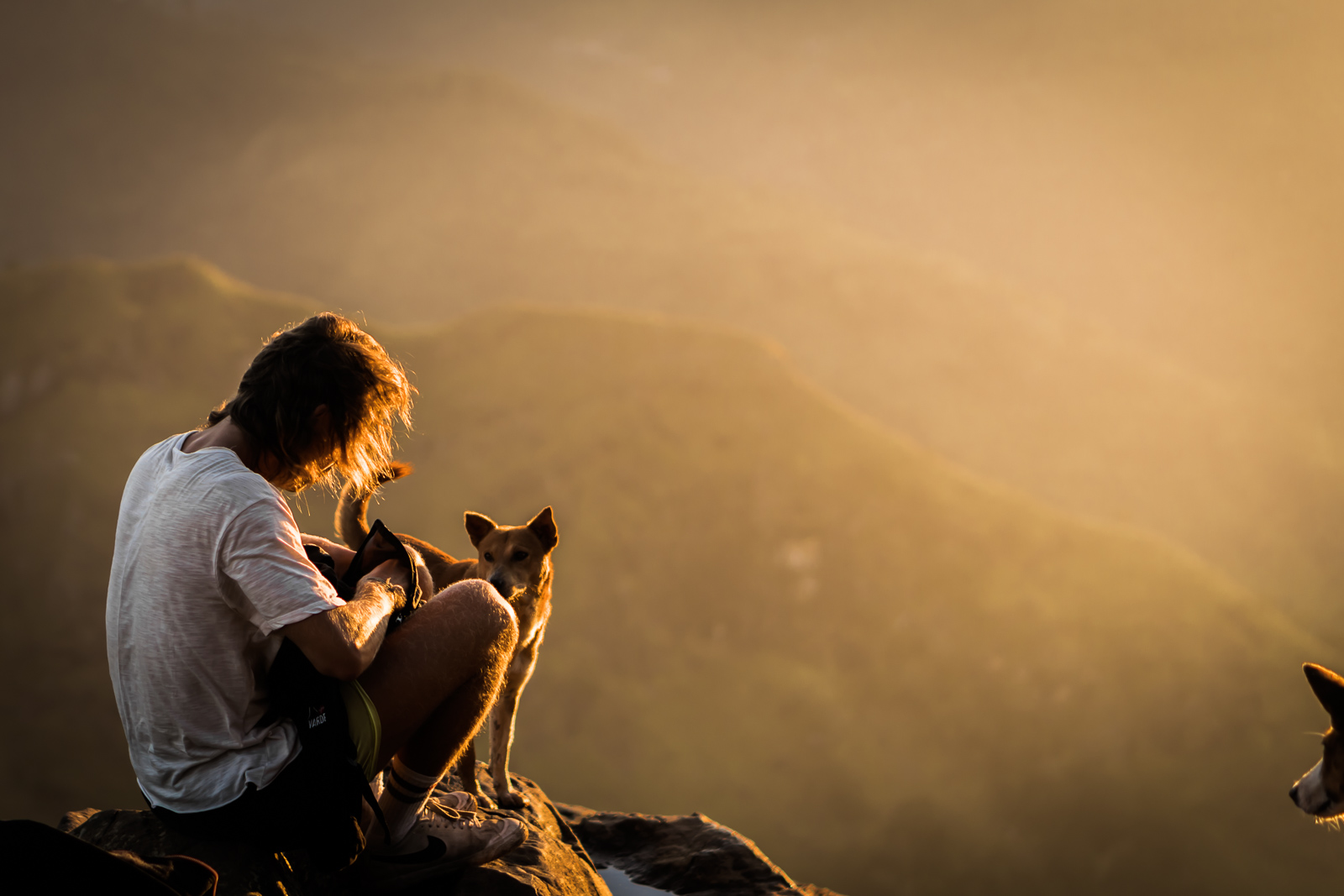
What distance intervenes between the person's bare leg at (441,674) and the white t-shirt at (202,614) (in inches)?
11.1

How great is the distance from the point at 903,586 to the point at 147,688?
26.1 meters

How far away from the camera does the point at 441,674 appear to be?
2254mm

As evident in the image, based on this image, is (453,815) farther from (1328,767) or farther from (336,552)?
(1328,767)

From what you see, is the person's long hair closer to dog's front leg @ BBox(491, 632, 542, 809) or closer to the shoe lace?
the shoe lace

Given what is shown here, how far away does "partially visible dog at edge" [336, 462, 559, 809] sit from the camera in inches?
163

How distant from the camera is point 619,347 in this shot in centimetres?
2703

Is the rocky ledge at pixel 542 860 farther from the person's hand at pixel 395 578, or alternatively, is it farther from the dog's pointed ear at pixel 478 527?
the dog's pointed ear at pixel 478 527

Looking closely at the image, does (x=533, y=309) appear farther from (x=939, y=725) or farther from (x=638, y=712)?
(x=939, y=725)

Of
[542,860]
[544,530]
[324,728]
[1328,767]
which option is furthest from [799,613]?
[324,728]

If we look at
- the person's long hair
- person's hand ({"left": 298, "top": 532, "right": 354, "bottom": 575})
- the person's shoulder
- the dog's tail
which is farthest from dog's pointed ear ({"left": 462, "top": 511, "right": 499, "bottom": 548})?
the person's shoulder

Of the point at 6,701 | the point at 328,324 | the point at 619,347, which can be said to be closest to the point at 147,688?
the point at 328,324

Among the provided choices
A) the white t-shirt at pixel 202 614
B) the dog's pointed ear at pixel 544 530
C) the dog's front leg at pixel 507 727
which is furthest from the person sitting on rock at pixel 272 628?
the dog's pointed ear at pixel 544 530

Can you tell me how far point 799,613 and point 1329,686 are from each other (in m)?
22.5

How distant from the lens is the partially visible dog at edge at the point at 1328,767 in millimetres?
3207
